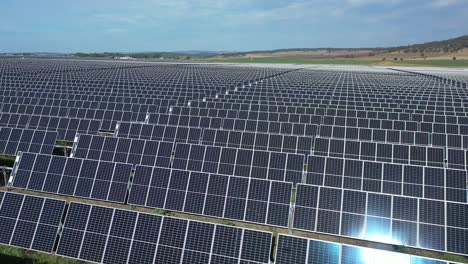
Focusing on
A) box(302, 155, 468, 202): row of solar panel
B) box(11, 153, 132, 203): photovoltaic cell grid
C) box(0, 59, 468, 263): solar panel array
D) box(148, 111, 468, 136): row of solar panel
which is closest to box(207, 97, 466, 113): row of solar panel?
box(0, 59, 468, 263): solar panel array

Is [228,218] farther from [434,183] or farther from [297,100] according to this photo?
[297,100]

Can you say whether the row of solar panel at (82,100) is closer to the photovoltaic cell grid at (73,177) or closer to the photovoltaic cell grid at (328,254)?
the photovoltaic cell grid at (73,177)

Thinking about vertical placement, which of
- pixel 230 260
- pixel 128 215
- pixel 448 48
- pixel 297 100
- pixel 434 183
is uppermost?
pixel 448 48

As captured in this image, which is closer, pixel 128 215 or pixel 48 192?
pixel 128 215

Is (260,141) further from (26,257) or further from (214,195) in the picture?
(26,257)

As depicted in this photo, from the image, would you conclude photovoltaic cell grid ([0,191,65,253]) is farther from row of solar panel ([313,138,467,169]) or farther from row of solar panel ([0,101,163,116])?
row of solar panel ([0,101,163,116])

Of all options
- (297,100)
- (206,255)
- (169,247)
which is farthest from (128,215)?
(297,100)
